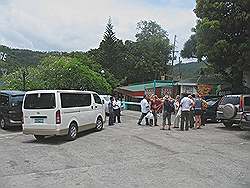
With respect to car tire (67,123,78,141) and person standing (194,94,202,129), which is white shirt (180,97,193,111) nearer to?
person standing (194,94,202,129)

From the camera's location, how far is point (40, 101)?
45.6ft

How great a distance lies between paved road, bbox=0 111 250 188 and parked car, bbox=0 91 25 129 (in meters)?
1.48

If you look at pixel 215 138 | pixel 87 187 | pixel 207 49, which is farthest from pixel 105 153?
pixel 207 49

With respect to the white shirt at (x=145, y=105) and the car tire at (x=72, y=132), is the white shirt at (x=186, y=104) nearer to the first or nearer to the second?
the white shirt at (x=145, y=105)

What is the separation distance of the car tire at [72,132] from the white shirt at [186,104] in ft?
17.0

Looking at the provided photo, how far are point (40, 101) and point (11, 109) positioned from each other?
4.01 m

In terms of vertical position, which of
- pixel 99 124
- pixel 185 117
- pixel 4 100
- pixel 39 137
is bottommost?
pixel 39 137

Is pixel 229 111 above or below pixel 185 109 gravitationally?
below

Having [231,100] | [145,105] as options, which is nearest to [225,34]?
[231,100]

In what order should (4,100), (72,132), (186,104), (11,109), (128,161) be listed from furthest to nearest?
(4,100)
(11,109)
(186,104)
(72,132)
(128,161)

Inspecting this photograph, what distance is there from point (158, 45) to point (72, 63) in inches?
1525

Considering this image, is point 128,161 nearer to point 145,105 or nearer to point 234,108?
point 234,108

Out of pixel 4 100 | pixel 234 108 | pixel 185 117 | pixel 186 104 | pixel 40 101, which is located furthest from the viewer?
pixel 4 100

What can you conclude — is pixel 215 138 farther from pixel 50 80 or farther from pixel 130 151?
pixel 50 80
